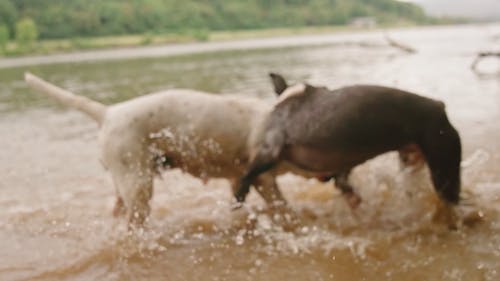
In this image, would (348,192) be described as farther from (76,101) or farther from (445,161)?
(76,101)

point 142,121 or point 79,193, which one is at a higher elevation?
point 142,121

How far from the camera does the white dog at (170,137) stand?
18.2ft

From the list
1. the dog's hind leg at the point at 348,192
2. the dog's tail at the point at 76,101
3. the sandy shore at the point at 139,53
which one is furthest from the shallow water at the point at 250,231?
the sandy shore at the point at 139,53

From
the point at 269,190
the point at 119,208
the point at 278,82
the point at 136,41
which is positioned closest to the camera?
the point at 278,82

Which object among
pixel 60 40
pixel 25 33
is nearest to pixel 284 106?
pixel 25 33

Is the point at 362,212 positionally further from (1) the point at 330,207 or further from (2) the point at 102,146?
(2) the point at 102,146

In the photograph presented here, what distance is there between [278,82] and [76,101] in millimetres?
2055

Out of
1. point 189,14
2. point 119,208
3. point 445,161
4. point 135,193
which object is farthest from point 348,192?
point 189,14

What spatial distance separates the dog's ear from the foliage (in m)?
87.0

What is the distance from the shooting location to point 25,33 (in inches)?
3031

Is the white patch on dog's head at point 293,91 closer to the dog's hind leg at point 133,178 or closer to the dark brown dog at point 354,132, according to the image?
the dark brown dog at point 354,132

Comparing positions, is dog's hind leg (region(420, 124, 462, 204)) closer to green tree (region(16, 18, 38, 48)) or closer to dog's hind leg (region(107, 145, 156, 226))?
dog's hind leg (region(107, 145, 156, 226))

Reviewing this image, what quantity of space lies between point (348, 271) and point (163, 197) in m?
3.29

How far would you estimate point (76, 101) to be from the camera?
19.4 feet
